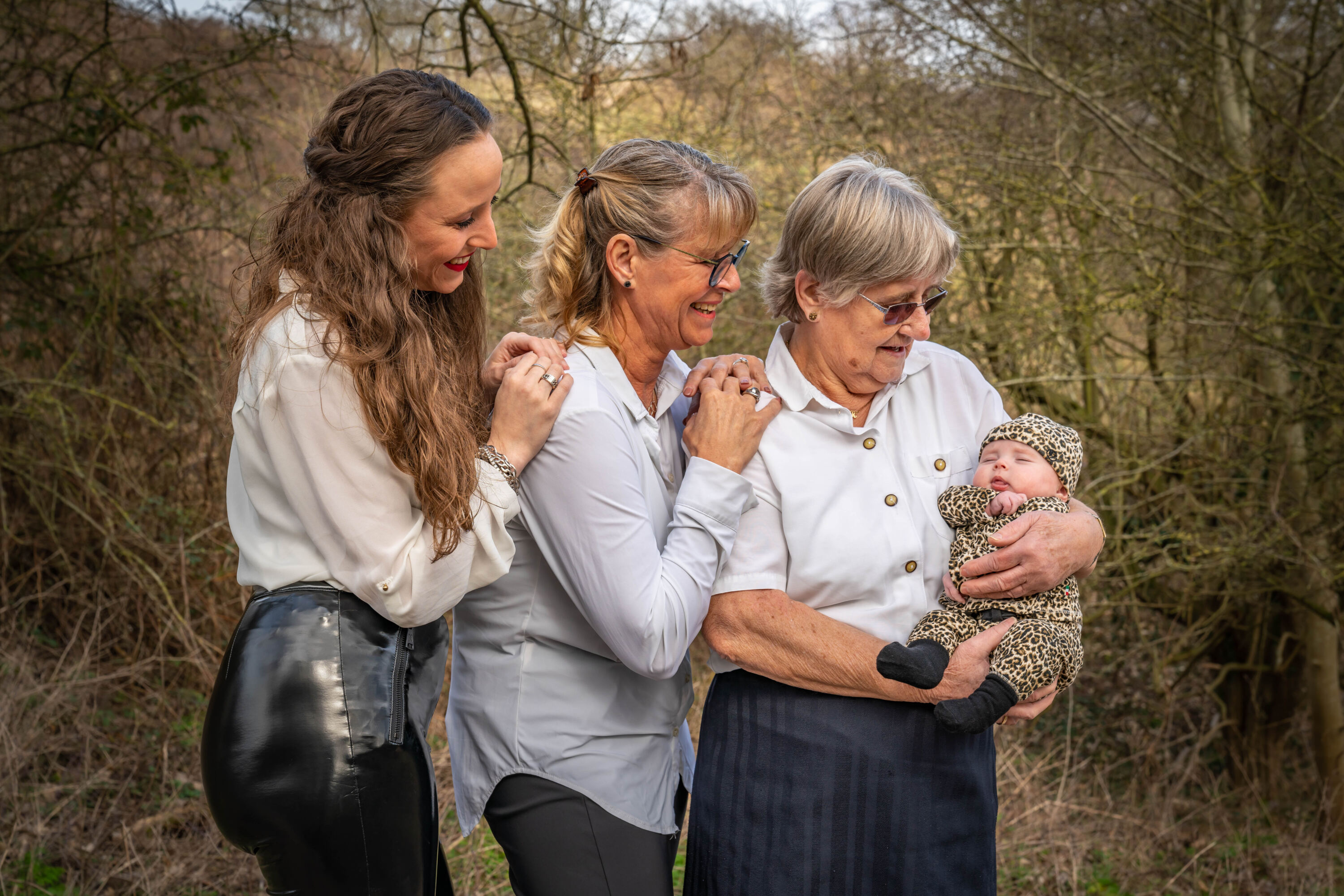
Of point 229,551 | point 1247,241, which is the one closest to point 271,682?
point 229,551

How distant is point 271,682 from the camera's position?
1.67 meters

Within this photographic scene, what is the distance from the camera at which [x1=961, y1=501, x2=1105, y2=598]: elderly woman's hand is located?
1.91 m

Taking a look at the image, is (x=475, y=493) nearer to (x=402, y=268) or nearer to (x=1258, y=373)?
(x=402, y=268)

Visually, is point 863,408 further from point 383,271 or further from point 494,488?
point 383,271

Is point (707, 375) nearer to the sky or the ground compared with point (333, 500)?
nearer to the sky

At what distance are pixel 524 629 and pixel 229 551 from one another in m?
3.71

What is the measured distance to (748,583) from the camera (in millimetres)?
1903

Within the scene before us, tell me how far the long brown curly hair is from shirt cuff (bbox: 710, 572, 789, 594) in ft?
1.56

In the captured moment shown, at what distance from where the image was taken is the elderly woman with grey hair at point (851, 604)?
1908 mm

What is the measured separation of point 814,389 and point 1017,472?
0.41m

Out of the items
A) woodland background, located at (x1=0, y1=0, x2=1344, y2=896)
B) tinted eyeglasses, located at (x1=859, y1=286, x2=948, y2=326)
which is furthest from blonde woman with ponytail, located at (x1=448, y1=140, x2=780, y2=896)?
woodland background, located at (x1=0, y1=0, x2=1344, y2=896)

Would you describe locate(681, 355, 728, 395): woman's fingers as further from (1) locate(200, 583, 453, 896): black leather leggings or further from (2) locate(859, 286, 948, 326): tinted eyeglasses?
(1) locate(200, 583, 453, 896): black leather leggings

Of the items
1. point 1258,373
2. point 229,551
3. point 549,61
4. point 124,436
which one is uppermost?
point 549,61

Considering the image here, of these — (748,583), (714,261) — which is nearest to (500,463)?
(748,583)
